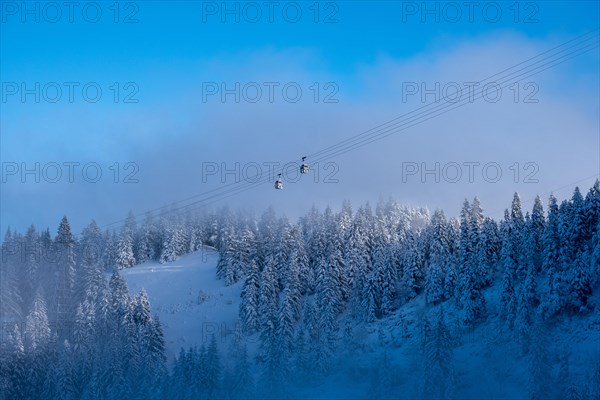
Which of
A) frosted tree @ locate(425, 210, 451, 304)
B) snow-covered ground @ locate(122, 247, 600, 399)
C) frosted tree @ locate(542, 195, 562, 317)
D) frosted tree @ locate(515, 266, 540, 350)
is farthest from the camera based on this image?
frosted tree @ locate(425, 210, 451, 304)

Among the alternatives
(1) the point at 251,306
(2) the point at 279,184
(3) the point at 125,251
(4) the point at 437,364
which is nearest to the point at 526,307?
(4) the point at 437,364

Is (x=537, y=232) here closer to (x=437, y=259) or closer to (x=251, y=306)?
(x=437, y=259)

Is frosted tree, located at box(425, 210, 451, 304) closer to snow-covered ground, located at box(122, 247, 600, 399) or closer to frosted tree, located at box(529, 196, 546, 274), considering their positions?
snow-covered ground, located at box(122, 247, 600, 399)

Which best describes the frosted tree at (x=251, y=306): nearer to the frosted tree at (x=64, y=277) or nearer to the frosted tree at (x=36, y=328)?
the frosted tree at (x=64, y=277)

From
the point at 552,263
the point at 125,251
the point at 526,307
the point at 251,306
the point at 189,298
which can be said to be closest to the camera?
the point at 526,307

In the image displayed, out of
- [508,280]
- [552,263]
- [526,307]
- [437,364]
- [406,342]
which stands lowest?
[406,342]

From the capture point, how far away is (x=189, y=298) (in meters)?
111

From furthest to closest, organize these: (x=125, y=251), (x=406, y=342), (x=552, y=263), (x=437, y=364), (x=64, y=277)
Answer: (x=125, y=251), (x=64, y=277), (x=406, y=342), (x=552, y=263), (x=437, y=364)

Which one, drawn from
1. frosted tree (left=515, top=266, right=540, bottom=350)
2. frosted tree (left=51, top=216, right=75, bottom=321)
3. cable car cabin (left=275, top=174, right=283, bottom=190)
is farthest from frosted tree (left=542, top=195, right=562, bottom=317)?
frosted tree (left=51, top=216, right=75, bottom=321)

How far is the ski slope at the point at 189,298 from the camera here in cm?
9425

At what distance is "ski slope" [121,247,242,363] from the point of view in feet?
309

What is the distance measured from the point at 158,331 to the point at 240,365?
2150 centimetres

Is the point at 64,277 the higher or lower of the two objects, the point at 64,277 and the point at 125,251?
the lower

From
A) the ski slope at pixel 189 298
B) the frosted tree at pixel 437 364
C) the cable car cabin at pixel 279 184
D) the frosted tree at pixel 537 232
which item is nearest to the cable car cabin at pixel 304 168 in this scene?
the cable car cabin at pixel 279 184
